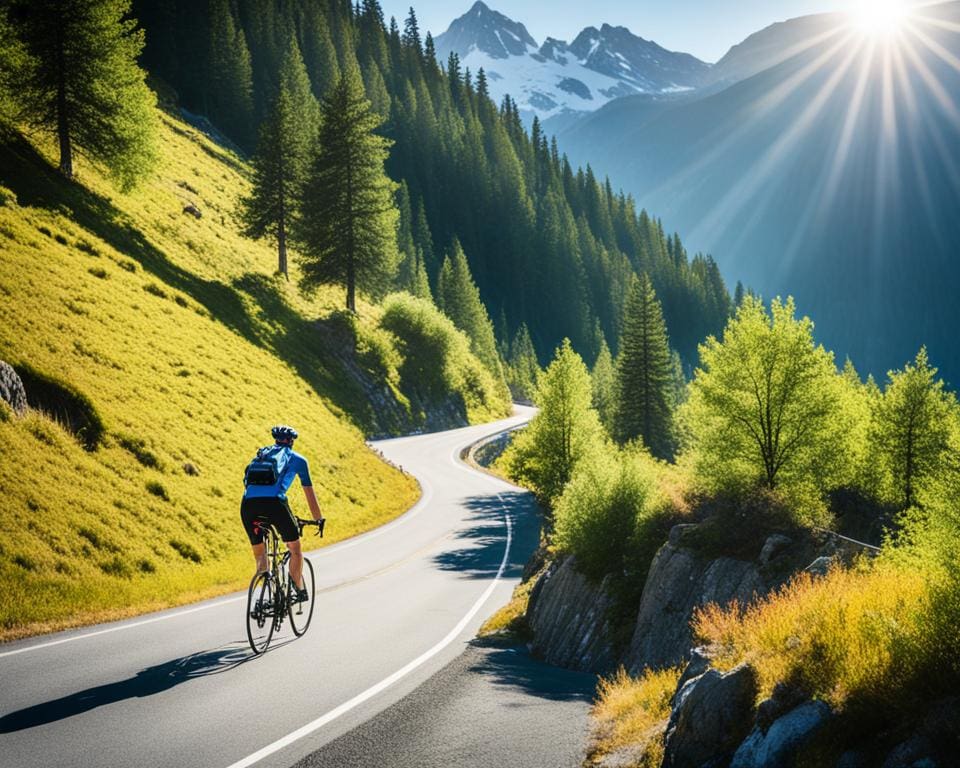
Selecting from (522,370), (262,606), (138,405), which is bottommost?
(262,606)

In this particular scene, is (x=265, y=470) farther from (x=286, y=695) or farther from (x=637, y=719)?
(x=637, y=719)

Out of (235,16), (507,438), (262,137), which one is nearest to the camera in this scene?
(262,137)

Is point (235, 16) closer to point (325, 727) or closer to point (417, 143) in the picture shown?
point (417, 143)

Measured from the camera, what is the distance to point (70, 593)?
40.4ft

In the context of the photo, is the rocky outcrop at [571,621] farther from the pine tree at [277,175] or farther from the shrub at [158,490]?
the pine tree at [277,175]

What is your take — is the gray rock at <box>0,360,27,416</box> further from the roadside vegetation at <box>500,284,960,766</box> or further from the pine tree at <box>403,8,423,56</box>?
the pine tree at <box>403,8,423,56</box>

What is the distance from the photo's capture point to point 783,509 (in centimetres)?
1044

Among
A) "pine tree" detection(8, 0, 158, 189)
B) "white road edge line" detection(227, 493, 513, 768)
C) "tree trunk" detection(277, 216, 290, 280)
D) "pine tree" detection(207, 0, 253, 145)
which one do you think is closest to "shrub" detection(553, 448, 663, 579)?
"white road edge line" detection(227, 493, 513, 768)

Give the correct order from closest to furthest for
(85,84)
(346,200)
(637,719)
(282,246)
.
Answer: (637,719)
(85,84)
(346,200)
(282,246)

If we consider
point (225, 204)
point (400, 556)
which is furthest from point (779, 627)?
point (225, 204)

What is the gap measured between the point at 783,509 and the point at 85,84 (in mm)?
41196

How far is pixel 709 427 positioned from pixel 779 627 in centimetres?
1591

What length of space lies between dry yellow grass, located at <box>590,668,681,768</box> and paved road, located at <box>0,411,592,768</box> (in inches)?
12.8

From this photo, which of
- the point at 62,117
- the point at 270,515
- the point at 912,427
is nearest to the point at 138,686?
the point at 270,515
